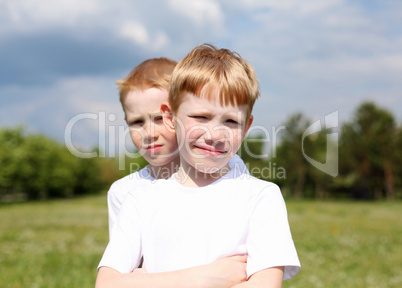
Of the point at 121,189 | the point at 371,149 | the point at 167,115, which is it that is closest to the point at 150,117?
the point at 167,115

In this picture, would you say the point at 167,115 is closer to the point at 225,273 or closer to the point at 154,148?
the point at 154,148

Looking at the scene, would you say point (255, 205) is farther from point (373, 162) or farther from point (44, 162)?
point (44, 162)

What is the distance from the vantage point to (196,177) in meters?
2.37

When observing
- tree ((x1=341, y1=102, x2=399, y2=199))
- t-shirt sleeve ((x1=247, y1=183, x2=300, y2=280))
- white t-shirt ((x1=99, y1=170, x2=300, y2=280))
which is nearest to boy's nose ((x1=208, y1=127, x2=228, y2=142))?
white t-shirt ((x1=99, y1=170, x2=300, y2=280))

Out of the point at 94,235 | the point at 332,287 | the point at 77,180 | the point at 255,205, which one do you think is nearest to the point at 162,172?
the point at 255,205

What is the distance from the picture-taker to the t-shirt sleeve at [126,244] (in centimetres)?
227

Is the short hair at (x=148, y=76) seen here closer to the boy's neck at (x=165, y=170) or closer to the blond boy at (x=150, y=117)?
the blond boy at (x=150, y=117)

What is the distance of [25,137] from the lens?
57844mm

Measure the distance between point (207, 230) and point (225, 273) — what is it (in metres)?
0.24

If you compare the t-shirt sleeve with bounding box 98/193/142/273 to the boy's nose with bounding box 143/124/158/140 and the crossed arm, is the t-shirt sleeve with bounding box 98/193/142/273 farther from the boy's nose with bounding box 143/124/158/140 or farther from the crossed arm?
the boy's nose with bounding box 143/124/158/140

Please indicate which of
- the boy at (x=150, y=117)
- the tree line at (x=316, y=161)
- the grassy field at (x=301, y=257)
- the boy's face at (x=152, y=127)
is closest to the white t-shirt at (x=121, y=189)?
the boy at (x=150, y=117)

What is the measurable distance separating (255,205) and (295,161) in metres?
53.9

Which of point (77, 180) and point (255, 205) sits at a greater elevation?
point (255, 205)

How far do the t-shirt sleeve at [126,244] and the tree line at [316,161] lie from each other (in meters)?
45.6
